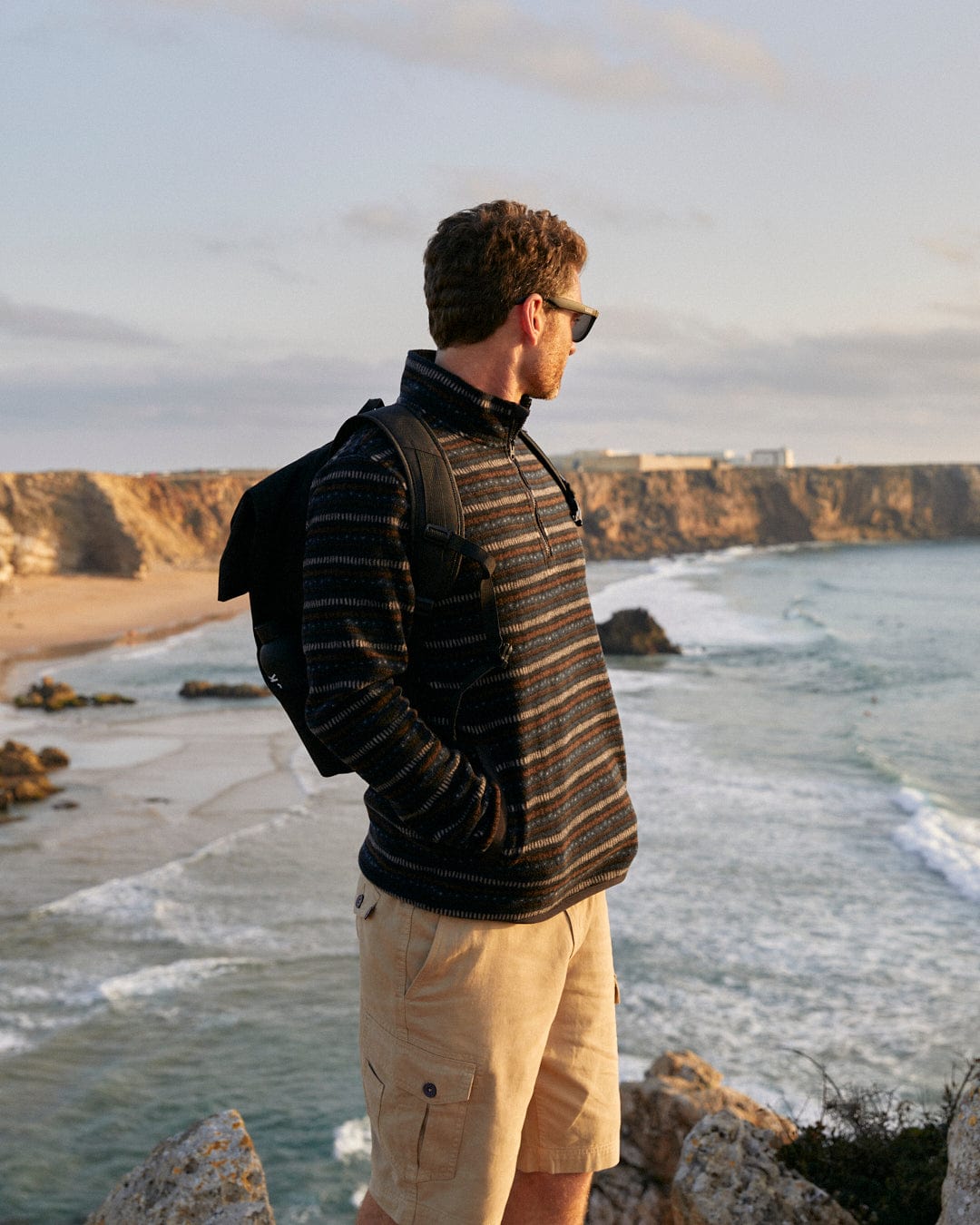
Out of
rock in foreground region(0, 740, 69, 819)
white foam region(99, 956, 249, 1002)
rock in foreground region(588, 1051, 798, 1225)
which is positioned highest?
rock in foreground region(588, 1051, 798, 1225)

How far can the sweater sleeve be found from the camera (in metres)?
1.96

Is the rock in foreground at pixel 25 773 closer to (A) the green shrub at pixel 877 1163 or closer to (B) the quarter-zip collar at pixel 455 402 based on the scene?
(A) the green shrub at pixel 877 1163

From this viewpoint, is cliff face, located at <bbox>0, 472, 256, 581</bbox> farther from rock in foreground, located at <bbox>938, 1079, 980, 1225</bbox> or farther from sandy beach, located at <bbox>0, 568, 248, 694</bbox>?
rock in foreground, located at <bbox>938, 1079, 980, 1225</bbox>

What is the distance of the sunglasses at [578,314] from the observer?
2.22 metres

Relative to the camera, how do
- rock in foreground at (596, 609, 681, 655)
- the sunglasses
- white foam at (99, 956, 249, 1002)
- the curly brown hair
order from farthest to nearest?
rock in foreground at (596, 609, 681, 655) < white foam at (99, 956, 249, 1002) < the sunglasses < the curly brown hair

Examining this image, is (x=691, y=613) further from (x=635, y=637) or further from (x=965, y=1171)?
(x=965, y=1171)

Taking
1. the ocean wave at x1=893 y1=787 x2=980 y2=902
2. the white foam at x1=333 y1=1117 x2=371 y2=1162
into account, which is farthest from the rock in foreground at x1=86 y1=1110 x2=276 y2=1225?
the ocean wave at x1=893 y1=787 x2=980 y2=902

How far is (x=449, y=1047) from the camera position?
213 cm

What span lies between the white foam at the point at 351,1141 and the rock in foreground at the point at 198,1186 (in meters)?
3.51

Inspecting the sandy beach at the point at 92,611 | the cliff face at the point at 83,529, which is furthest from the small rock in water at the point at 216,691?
the cliff face at the point at 83,529

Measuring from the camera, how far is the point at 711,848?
12273mm

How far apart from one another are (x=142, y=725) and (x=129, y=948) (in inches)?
495

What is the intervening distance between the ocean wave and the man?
1028cm

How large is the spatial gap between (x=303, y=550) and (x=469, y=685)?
416 millimetres
